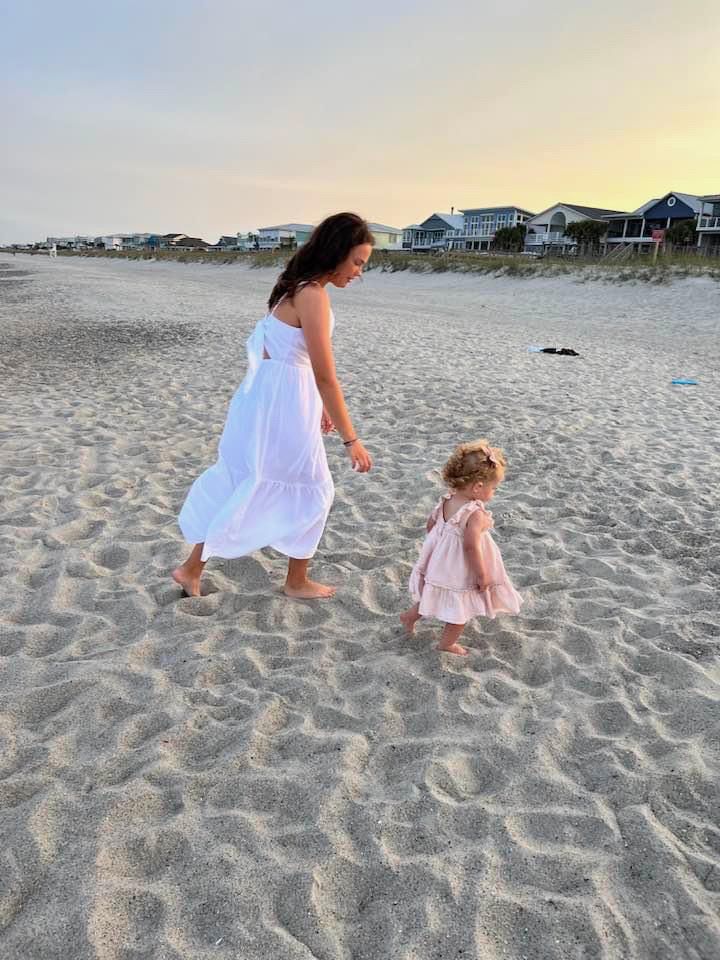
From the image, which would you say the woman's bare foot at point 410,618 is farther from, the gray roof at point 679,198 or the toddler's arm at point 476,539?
the gray roof at point 679,198

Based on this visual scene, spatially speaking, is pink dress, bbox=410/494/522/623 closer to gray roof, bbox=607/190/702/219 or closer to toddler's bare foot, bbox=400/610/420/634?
toddler's bare foot, bbox=400/610/420/634

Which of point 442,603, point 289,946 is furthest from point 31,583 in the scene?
point 289,946

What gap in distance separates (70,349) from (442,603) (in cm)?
940

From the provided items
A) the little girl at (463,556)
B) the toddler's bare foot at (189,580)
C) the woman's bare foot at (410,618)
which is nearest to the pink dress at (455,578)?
the little girl at (463,556)

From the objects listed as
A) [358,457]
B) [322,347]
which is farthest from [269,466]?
[322,347]

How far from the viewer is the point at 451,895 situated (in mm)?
1890

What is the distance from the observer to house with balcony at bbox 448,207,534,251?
70.3 m

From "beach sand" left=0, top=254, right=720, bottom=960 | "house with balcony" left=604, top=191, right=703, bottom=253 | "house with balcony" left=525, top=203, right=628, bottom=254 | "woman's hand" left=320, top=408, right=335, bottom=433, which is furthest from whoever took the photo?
"house with balcony" left=525, top=203, right=628, bottom=254

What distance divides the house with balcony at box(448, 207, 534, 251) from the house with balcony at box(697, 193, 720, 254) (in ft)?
67.7

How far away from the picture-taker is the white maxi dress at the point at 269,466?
9.75ft

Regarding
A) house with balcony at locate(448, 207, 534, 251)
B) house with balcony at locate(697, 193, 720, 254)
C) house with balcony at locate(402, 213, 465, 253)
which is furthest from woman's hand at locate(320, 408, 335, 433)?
house with balcony at locate(402, 213, 465, 253)

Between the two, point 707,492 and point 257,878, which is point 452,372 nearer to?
point 707,492

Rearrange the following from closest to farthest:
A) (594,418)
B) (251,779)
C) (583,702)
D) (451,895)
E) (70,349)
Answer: (451,895), (251,779), (583,702), (594,418), (70,349)

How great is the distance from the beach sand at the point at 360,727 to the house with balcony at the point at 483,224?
6906cm
